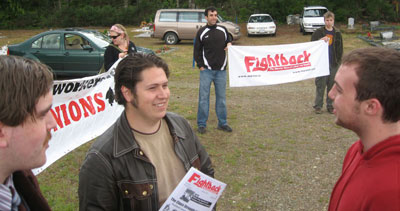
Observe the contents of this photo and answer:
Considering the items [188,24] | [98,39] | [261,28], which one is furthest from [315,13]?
[98,39]

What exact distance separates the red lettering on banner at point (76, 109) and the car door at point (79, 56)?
6.14m

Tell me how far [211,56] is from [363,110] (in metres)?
4.54

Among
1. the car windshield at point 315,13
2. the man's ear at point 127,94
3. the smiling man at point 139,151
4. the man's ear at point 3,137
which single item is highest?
the car windshield at point 315,13

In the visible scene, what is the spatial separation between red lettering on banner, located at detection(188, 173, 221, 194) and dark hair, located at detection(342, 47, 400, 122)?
40.6 inches

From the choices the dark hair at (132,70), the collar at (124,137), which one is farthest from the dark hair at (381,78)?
the dark hair at (132,70)

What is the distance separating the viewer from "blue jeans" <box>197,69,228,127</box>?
246 inches

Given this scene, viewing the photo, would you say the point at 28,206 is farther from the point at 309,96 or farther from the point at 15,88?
the point at 309,96

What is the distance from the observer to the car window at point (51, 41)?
11227 millimetres

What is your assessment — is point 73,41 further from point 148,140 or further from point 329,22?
point 148,140

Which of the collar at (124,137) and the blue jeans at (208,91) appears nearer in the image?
the collar at (124,137)

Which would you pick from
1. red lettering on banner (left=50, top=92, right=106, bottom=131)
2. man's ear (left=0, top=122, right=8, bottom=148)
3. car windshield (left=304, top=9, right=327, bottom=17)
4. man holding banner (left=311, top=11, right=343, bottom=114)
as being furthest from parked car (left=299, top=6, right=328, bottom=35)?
man's ear (left=0, top=122, right=8, bottom=148)

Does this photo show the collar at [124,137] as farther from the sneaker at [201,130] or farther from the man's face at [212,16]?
the man's face at [212,16]

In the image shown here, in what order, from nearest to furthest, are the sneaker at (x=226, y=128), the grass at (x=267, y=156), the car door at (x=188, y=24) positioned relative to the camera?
1. the grass at (x=267, y=156)
2. the sneaker at (x=226, y=128)
3. the car door at (x=188, y=24)

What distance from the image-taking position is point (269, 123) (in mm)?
7008
